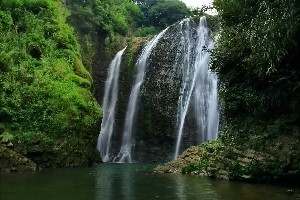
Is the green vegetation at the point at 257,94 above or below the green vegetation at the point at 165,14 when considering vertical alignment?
below

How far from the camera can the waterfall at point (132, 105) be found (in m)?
29.1

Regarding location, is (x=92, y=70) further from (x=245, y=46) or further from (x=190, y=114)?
(x=245, y=46)

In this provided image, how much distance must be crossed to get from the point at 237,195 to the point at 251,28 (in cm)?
502

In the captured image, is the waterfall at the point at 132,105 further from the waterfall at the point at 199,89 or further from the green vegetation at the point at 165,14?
the green vegetation at the point at 165,14

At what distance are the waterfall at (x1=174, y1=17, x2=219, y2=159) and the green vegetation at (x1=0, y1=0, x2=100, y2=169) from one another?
231 inches

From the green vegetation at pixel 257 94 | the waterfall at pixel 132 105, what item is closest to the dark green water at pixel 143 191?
the green vegetation at pixel 257 94

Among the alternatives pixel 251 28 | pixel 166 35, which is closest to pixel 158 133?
pixel 166 35

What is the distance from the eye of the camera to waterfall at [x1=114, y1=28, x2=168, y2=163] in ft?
95.6

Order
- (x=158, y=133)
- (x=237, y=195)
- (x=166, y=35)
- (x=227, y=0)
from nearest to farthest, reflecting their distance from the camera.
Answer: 1. (x=237, y=195)
2. (x=227, y=0)
3. (x=158, y=133)
4. (x=166, y=35)

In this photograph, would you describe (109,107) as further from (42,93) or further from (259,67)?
(259,67)

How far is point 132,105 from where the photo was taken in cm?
3031

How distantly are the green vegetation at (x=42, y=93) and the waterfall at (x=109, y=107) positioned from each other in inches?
156

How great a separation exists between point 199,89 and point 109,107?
5.80 meters

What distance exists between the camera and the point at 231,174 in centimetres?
1393
